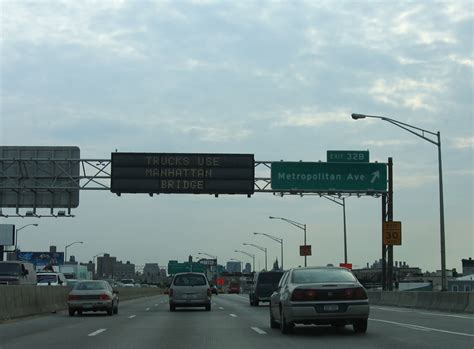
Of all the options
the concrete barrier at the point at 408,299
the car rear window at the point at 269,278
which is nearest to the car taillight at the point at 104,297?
the car rear window at the point at 269,278

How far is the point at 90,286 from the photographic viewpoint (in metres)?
27.8

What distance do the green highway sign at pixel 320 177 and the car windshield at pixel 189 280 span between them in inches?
482

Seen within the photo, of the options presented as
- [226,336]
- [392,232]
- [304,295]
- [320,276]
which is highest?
[392,232]

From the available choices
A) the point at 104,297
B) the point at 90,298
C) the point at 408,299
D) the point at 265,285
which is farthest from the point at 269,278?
the point at 90,298

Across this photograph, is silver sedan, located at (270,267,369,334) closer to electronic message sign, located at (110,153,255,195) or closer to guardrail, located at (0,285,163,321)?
guardrail, located at (0,285,163,321)

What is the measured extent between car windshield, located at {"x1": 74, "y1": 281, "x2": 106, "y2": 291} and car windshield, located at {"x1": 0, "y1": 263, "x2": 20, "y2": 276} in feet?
24.2

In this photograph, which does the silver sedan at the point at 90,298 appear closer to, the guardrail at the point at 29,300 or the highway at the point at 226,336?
the guardrail at the point at 29,300

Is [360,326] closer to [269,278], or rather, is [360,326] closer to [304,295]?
[304,295]

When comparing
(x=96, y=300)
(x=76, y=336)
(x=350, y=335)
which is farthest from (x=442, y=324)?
(x=96, y=300)

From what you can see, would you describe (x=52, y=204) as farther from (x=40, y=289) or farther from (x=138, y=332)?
(x=138, y=332)

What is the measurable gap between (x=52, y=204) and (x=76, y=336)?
26.6 m

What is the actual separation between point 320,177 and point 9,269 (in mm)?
18192

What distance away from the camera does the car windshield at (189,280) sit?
30781mm

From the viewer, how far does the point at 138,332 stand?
18.0 metres
